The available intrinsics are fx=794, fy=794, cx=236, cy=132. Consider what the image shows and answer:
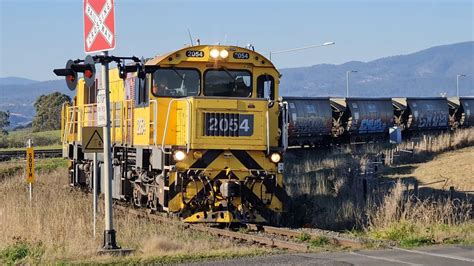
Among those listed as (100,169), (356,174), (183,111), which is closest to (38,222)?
(183,111)

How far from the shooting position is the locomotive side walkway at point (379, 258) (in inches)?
415

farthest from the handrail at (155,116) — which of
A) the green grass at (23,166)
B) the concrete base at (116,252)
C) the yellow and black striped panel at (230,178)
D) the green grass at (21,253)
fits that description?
the green grass at (23,166)

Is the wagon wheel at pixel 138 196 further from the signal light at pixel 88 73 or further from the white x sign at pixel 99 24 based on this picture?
the white x sign at pixel 99 24

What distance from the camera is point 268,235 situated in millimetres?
14266

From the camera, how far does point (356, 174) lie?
22.5 m

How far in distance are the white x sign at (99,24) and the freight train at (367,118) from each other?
28.6 m

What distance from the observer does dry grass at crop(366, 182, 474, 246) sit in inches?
508

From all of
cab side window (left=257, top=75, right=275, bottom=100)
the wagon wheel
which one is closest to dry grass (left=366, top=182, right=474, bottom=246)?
cab side window (left=257, top=75, right=275, bottom=100)

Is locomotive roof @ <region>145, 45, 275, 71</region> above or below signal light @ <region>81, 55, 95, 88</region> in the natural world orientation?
above

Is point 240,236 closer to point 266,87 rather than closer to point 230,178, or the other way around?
point 230,178

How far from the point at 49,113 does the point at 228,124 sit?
3127 inches

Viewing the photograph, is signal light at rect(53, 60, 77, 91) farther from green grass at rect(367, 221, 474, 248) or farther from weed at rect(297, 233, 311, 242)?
green grass at rect(367, 221, 474, 248)

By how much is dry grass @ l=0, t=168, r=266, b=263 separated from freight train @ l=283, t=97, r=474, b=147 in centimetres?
2520

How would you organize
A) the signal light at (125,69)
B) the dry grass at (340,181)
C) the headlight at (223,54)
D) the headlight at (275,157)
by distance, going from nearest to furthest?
the signal light at (125,69)
the headlight at (275,157)
the headlight at (223,54)
the dry grass at (340,181)
